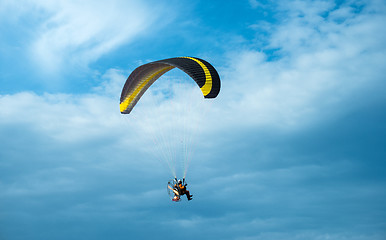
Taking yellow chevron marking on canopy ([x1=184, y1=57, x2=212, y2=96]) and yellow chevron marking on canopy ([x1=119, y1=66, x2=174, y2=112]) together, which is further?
yellow chevron marking on canopy ([x1=119, y1=66, x2=174, y2=112])

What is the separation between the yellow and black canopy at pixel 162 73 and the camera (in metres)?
35.7

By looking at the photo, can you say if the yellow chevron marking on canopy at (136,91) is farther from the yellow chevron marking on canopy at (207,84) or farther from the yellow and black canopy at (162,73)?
the yellow chevron marking on canopy at (207,84)

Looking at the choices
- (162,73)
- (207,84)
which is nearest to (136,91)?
(162,73)

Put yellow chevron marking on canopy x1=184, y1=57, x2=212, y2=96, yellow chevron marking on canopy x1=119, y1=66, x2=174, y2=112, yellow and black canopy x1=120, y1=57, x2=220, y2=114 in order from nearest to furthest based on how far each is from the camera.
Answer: yellow chevron marking on canopy x1=184, y1=57, x2=212, y2=96, yellow and black canopy x1=120, y1=57, x2=220, y2=114, yellow chevron marking on canopy x1=119, y1=66, x2=174, y2=112

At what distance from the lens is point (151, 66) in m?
39.8

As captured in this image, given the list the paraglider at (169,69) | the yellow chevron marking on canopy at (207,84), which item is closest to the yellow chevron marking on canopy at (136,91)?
the paraglider at (169,69)

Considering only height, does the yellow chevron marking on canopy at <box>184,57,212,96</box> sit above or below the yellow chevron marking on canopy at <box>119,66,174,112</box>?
below

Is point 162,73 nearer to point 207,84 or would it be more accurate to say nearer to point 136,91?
point 136,91

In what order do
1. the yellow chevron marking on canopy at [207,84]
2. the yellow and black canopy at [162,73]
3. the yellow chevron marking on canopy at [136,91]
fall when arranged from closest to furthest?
1. the yellow chevron marking on canopy at [207,84]
2. the yellow and black canopy at [162,73]
3. the yellow chevron marking on canopy at [136,91]

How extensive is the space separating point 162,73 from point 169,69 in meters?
0.85

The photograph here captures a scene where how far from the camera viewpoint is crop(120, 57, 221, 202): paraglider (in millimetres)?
35688

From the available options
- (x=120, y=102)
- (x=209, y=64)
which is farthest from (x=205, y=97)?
(x=120, y=102)

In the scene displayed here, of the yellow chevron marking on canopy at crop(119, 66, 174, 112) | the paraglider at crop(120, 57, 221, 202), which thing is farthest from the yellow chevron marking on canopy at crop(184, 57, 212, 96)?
the yellow chevron marking on canopy at crop(119, 66, 174, 112)

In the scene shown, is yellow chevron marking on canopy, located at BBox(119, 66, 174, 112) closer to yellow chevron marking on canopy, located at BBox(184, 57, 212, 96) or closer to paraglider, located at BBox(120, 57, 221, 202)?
paraglider, located at BBox(120, 57, 221, 202)
